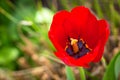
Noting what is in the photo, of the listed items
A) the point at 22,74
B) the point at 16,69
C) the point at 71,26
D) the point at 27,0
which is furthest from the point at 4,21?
the point at 71,26

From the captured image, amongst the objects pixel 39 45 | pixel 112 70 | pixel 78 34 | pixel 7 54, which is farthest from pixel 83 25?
pixel 7 54

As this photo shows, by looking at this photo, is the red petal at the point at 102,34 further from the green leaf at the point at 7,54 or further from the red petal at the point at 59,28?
the green leaf at the point at 7,54

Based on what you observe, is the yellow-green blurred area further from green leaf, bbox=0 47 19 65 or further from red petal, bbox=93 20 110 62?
red petal, bbox=93 20 110 62

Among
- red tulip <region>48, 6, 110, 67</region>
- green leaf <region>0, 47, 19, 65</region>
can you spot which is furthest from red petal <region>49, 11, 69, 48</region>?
green leaf <region>0, 47, 19, 65</region>

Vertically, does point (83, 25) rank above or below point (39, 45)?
below

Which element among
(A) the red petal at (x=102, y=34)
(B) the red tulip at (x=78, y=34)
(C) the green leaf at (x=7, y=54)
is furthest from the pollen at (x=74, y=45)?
(C) the green leaf at (x=7, y=54)

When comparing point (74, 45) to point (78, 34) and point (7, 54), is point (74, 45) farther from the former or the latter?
point (7, 54)

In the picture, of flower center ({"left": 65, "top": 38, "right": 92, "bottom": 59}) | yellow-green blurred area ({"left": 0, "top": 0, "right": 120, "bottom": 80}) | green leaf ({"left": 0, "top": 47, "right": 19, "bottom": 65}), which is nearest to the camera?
flower center ({"left": 65, "top": 38, "right": 92, "bottom": 59})
